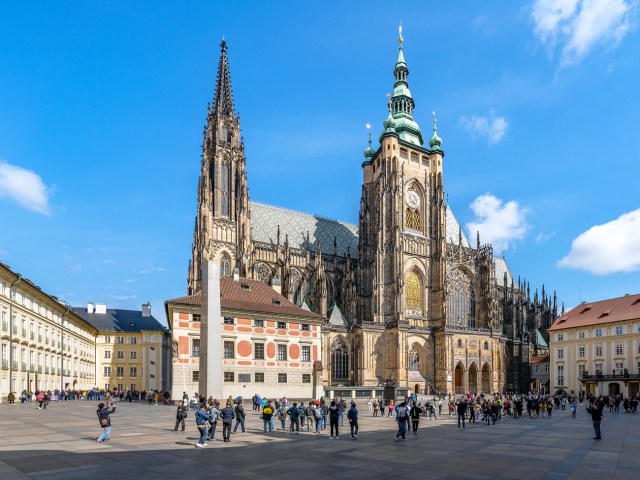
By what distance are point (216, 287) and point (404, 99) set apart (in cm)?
6741

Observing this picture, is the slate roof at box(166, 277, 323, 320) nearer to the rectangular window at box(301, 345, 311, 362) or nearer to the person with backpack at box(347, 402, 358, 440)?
the rectangular window at box(301, 345, 311, 362)

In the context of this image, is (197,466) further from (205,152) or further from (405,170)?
(405,170)

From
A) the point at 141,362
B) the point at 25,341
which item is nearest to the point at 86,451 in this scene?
the point at 25,341

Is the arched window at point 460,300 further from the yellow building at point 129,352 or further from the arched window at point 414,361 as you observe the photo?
the yellow building at point 129,352

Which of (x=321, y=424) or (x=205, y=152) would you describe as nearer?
(x=321, y=424)

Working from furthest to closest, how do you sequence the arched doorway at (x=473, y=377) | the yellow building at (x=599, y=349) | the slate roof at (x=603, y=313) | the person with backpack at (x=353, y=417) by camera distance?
the arched doorway at (x=473, y=377), the slate roof at (x=603, y=313), the yellow building at (x=599, y=349), the person with backpack at (x=353, y=417)

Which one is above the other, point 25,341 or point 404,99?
point 404,99

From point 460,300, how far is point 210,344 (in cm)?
6047

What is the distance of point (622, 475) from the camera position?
14727 mm

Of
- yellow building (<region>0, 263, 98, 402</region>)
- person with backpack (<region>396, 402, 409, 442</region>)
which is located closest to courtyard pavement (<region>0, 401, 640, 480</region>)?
person with backpack (<region>396, 402, 409, 442</region>)

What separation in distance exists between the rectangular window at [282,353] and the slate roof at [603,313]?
42.6 m

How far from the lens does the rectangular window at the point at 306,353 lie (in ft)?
173

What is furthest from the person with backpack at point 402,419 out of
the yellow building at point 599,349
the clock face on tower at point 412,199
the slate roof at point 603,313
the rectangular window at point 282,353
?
the clock face on tower at point 412,199

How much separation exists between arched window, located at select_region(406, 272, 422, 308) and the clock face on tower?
10.4m
